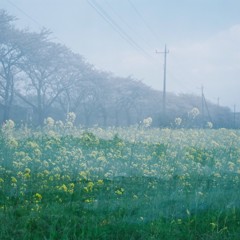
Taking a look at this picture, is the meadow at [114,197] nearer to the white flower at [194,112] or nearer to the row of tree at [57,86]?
the white flower at [194,112]

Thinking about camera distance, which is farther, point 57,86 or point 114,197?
point 57,86

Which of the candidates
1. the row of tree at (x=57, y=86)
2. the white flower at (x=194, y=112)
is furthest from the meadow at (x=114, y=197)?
the row of tree at (x=57, y=86)

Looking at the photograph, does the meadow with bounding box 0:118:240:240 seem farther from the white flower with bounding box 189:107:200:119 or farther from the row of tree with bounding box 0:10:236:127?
the row of tree with bounding box 0:10:236:127

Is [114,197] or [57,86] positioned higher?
[57,86]

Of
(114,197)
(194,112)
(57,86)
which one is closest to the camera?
(114,197)

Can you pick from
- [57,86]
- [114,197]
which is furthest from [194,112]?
[57,86]

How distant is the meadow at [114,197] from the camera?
3.58 metres

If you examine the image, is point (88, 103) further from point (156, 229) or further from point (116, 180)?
point (156, 229)

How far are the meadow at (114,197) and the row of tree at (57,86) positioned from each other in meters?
7.52

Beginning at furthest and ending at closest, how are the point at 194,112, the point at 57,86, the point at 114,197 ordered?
the point at 57,86 < the point at 194,112 < the point at 114,197

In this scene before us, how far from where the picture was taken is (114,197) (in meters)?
4.71

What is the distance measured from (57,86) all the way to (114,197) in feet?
73.3

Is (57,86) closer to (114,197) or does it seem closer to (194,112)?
(194,112)

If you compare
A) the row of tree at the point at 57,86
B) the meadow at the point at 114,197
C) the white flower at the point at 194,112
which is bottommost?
the meadow at the point at 114,197
